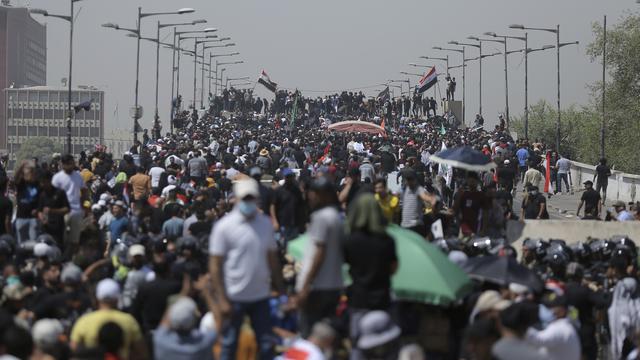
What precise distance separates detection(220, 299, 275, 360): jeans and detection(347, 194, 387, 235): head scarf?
2.85 ft

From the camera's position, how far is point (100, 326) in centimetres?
1091

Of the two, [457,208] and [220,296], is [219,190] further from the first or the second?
[220,296]

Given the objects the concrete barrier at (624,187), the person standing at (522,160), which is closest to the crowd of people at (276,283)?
the person standing at (522,160)

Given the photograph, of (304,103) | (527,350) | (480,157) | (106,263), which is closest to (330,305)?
(527,350)

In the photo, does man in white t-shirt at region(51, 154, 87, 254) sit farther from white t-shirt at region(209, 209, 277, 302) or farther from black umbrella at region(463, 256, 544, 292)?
white t-shirt at region(209, 209, 277, 302)

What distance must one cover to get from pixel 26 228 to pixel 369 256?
349 inches

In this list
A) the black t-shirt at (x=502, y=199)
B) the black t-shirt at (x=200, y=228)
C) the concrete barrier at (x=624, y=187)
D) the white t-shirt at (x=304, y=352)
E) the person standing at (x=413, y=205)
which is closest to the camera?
the white t-shirt at (x=304, y=352)

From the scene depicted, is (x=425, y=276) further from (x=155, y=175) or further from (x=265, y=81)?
(x=265, y=81)

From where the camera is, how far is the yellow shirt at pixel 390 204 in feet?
66.0

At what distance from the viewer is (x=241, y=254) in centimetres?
1123

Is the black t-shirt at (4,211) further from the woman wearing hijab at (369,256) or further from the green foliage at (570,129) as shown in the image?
the green foliage at (570,129)

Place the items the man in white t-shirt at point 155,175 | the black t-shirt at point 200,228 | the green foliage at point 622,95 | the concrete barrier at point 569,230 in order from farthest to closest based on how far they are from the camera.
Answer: the green foliage at point 622,95
the man in white t-shirt at point 155,175
the concrete barrier at point 569,230
the black t-shirt at point 200,228

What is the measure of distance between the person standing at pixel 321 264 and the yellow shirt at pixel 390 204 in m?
8.30

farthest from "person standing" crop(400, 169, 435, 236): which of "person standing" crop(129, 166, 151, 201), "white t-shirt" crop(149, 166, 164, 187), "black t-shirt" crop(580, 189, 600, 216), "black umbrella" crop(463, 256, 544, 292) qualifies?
"black t-shirt" crop(580, 189, 600, 216)
